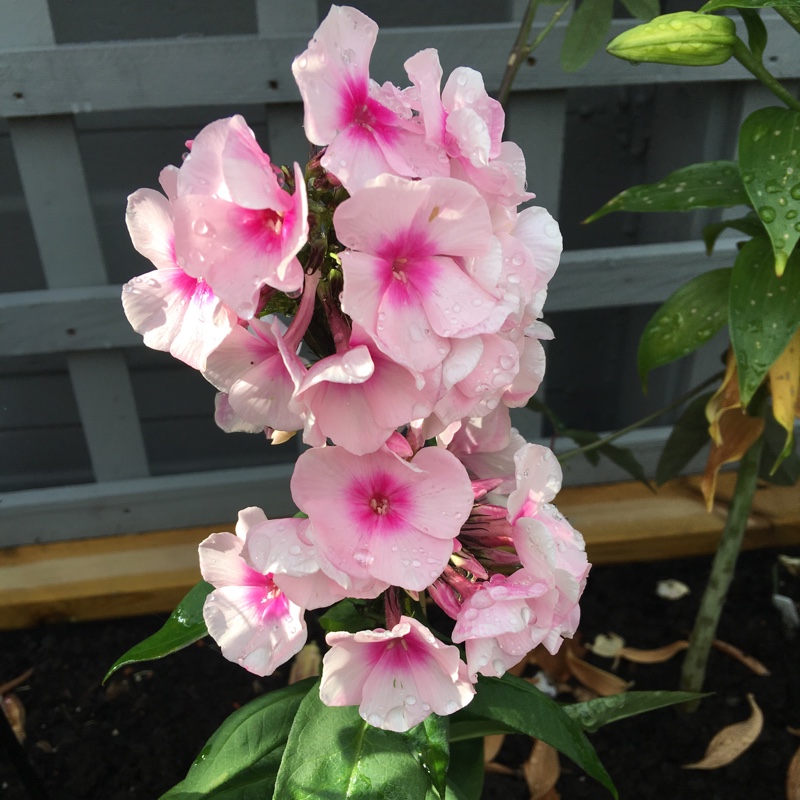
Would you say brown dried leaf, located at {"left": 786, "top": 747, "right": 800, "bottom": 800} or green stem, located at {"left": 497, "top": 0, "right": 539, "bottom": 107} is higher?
green stem, located at {"left": 497, "top": 0, "right": 539, "bottom": 107}

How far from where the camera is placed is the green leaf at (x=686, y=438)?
1271mm

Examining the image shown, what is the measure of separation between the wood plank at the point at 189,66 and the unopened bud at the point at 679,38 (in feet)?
1.68

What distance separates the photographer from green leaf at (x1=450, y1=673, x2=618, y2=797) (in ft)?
2.35

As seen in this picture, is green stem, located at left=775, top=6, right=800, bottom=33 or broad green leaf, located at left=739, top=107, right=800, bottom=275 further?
green stem, located at left=775, top=6, right=800, bottom=33

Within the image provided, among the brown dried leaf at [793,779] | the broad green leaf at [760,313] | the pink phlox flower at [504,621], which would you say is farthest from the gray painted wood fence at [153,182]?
the pink phlox flower at [504,621]

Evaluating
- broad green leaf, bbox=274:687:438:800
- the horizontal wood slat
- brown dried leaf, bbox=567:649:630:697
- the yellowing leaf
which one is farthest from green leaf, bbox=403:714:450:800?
the horizontal wood slat

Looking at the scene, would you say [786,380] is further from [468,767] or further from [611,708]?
[468,767]

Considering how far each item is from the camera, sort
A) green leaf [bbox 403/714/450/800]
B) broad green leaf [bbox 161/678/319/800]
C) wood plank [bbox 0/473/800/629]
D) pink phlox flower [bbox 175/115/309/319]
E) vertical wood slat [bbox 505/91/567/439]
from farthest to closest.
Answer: wood plank [bbox 0/473/800/629], vertical wood slat [bbox 505/91/567/439], broad green leaf [bbox 161/678/319/800], green leaf [bbox 403/714/450/800], pink phlox flower [bbox 175/115/309/319]

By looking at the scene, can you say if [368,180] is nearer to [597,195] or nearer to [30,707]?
[30,707]

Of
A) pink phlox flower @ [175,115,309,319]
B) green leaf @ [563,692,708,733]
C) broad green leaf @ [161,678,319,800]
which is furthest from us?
green leaf @ [563,692,708,733]

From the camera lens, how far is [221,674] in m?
1.37

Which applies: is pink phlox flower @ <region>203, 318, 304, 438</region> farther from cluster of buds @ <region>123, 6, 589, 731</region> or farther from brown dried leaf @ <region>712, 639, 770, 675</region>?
brown dried leaf @ <region>712, 639, 770, 675</region>

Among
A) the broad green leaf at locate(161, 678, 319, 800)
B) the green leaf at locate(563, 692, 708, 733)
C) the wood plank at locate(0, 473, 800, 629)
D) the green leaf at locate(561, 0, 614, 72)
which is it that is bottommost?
the wood plank at locate(0, 473, 800, 629)

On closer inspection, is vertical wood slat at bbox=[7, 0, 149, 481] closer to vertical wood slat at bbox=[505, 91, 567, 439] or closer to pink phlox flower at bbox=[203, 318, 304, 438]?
vertical wood slat at bbox=[505, 91, 567, 439]
